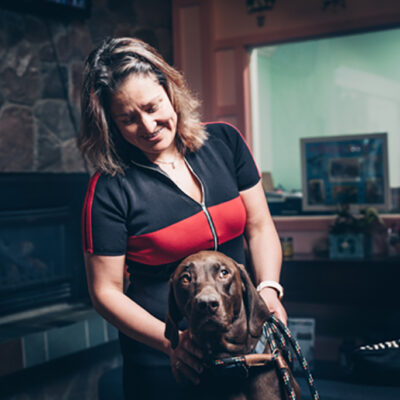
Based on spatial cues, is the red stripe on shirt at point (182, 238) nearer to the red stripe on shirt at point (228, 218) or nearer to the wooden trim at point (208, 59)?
the red stripe on shirt at point (228, 218)

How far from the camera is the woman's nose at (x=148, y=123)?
42.3 inches

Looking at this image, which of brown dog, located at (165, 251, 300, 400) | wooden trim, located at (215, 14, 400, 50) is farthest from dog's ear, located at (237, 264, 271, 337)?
wooden trim, located at (215, 14, 400, 50)

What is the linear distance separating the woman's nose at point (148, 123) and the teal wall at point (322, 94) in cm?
269

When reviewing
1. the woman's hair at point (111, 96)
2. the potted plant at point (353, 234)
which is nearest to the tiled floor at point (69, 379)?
the potted plant at point (353, 234)

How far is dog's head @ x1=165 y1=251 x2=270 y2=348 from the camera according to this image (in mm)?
865

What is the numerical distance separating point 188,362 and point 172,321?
0.29ft

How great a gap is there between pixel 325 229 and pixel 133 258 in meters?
2.59

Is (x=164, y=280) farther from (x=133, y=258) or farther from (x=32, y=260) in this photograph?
(x=32, y=260)

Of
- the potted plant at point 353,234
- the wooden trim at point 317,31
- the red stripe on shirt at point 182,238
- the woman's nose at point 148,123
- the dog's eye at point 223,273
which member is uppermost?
the wooden trim at point 317,31

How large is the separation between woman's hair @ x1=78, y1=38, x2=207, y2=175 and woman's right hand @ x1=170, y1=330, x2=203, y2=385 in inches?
16.9

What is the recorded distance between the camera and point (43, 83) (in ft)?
10.4

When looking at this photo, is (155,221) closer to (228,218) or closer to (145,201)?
(145,201)

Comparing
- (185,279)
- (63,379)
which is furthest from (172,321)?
(63,379)

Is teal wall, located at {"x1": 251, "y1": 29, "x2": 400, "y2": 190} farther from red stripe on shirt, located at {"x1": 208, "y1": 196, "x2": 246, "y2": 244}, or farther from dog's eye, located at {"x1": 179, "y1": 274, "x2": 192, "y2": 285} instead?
dog's eye, located at {"x1": 179, "y1": 274, "x2": 192, "y2": 285}
